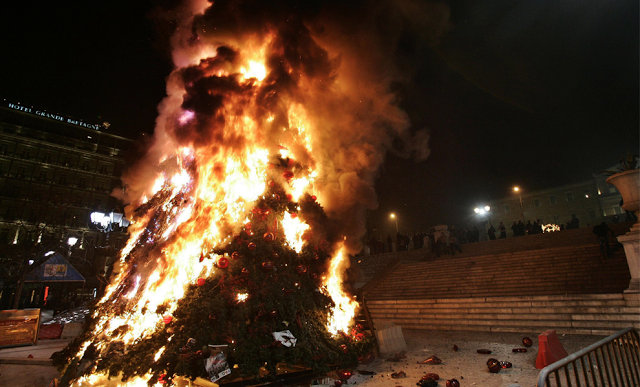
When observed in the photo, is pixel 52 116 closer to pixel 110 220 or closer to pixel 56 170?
pixel 56 170

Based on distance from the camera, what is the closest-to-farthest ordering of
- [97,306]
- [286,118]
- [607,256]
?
1. [97,306]
2. [286,118]
3. [607,256]

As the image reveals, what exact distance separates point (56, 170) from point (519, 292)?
191 ft

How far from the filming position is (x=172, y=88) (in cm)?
1166

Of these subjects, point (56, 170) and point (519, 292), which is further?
point (56, 170)

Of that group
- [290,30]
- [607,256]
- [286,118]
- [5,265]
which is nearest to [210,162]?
[286,118]

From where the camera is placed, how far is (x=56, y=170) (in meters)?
47.8

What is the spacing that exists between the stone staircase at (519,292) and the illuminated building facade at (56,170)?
40686 millimetres

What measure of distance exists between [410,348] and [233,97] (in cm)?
882

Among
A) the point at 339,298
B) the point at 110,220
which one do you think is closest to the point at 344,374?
the point at 339,298

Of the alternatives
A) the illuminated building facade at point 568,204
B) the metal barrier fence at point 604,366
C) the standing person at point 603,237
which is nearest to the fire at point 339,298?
the metal barrier fence at point 604,366

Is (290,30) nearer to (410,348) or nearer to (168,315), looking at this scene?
(168,315)

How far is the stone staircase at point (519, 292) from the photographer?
1007 cm

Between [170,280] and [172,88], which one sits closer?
[170,280]

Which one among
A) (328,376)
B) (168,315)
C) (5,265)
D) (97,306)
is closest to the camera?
(328,376)
